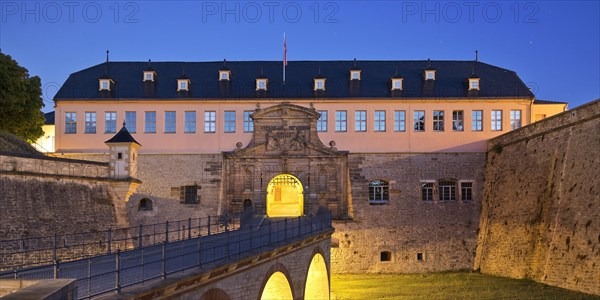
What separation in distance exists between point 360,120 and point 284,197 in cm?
1505

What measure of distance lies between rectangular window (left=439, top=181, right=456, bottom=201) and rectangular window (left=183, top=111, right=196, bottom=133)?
14959mm

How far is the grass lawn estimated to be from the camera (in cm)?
2776

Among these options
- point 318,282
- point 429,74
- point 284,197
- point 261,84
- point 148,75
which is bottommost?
point 318,282

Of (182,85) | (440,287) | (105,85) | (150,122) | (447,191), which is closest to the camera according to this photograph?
(440,287)

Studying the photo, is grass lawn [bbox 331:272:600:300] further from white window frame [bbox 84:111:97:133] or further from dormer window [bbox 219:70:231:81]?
white window frame [bbox 84:111:97:133]

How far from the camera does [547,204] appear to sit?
30750 mm

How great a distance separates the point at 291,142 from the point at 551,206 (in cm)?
1494

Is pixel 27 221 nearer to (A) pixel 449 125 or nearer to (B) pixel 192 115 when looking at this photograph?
(B) pixel 192 115

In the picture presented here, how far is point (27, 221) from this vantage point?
2395cm

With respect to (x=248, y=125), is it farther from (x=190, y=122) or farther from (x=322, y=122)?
(x=322, y=122)

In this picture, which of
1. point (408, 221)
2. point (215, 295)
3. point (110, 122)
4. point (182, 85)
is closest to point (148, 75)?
point (182, 85)

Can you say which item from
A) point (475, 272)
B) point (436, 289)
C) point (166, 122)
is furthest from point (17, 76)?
point (475, 272)

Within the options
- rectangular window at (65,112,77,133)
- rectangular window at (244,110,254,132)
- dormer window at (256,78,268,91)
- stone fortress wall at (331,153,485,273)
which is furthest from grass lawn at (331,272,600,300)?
rectangular window at (65,112,77,133)

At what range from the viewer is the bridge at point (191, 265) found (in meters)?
12.8
